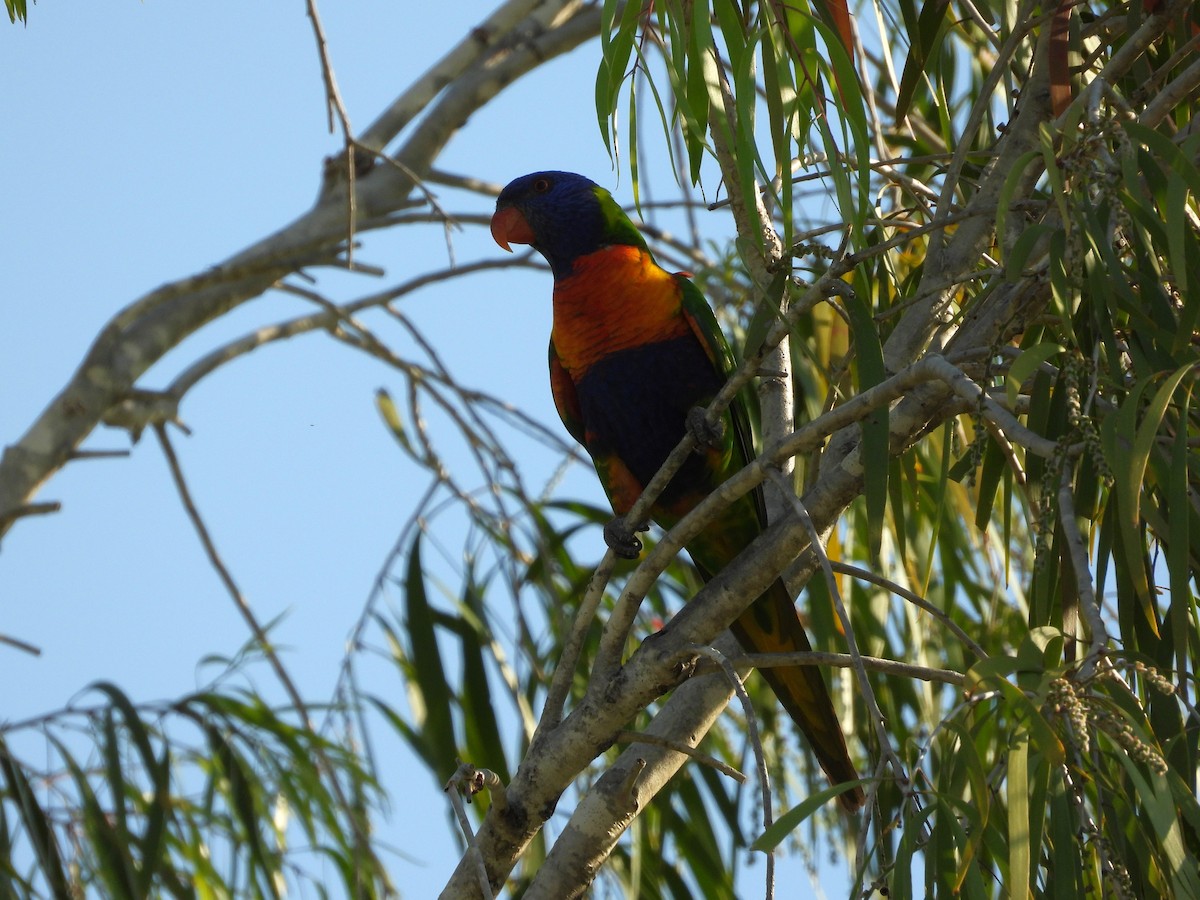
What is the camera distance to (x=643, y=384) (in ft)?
6.91

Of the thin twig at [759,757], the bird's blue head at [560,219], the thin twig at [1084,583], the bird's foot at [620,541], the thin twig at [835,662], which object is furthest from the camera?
the bird's blue head at [560,219]

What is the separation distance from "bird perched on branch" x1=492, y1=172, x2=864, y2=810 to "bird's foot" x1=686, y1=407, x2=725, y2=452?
15mm

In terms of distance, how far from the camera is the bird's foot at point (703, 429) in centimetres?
146

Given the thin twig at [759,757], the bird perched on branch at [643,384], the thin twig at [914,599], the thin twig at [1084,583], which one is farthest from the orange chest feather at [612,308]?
the thin twig at [1084,583]

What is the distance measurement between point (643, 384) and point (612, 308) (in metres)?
Answer: 0.15

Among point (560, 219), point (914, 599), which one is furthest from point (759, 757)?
point (560, 219)

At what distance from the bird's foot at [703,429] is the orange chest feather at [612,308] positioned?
0.83 ft

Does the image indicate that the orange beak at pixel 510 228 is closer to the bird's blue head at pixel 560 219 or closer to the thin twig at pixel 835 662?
the bird's blue head at pixel 560 219

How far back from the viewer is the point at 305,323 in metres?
2.95

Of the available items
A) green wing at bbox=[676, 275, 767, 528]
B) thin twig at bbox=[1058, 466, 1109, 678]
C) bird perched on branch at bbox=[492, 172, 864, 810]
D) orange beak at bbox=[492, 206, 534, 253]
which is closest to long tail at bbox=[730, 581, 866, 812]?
bird perched on branch at bbox=[492, 172, 864, 810]

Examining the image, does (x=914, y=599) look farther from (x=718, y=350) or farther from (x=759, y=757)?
(x=718, y=350)

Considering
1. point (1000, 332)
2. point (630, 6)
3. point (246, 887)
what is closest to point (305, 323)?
point (246, 887)

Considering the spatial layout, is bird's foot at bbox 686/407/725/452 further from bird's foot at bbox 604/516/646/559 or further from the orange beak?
the orange beak

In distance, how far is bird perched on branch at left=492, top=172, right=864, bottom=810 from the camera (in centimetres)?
195
